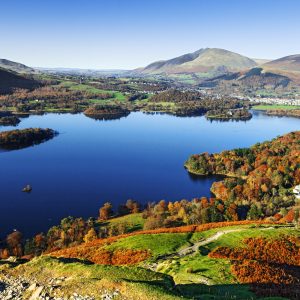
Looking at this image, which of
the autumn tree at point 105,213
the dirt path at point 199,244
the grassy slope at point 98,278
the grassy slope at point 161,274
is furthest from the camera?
the autumn tree at point 105,213

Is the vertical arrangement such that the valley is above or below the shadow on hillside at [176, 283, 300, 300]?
below

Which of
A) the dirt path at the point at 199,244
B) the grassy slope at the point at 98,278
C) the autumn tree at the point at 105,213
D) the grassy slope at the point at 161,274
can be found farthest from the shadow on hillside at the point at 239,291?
the autumn tree at the point at 105,213

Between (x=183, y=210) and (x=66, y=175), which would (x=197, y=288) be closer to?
(x=183, y=210)

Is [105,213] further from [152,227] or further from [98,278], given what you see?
[98,278]

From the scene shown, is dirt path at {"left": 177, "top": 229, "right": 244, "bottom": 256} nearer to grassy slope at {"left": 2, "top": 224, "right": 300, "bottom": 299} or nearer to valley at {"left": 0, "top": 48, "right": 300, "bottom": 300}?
valley at {"left": 0, "top": 48, "right": 300, "bottom": 300}

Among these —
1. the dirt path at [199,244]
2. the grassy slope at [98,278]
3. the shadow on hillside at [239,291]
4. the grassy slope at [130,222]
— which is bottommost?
the grassy slope at [130,222]

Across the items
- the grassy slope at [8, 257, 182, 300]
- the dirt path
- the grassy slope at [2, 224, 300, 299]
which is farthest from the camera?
the dirt path

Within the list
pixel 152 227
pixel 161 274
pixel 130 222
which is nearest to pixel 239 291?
pixel 161 274

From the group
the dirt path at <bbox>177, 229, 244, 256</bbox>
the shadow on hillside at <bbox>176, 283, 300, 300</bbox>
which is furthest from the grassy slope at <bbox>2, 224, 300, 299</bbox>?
the dirt path at <bbox>177, 229, 244, 256</bbox>

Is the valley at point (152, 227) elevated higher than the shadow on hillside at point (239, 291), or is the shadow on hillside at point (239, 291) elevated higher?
the shadow on hillside at point (239, 291)

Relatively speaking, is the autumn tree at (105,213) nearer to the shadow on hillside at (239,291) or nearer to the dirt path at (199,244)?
the dirt path at (199,244)

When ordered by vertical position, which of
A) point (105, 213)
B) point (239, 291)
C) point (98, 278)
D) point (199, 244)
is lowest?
point (105, 213)
